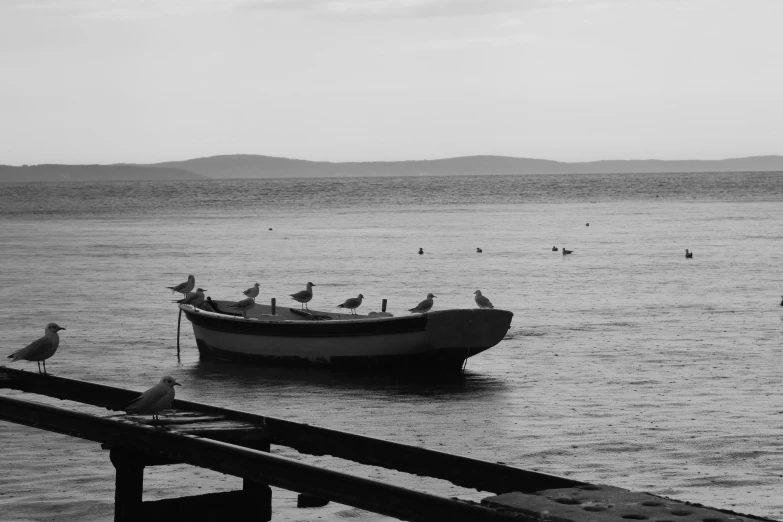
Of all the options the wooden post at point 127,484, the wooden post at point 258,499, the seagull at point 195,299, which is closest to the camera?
the wooden post at point 127,484

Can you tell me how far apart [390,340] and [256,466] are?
13011 millimetres

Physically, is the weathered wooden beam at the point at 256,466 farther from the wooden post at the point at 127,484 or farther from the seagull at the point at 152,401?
the seagull at the point at 152,401

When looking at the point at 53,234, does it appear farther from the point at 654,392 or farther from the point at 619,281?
the point at 654,392

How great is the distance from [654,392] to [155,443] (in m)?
11.5

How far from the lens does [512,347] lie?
23.9m

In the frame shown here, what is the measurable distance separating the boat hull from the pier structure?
9.09 metres

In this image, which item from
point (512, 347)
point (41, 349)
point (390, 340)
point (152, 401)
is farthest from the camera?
point (512, 347)

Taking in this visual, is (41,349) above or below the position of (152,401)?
below

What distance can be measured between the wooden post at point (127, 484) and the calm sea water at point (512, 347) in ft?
8.13

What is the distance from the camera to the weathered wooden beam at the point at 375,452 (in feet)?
23.7

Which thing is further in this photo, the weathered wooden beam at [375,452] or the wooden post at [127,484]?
Answer: the wooden post at [127,484]

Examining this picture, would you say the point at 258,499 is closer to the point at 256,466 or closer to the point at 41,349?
the point at 256,466

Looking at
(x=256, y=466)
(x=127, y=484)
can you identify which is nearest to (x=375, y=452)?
(x=256, y=466)

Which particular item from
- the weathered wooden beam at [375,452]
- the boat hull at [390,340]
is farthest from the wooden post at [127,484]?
the boat hull at [390,340]
